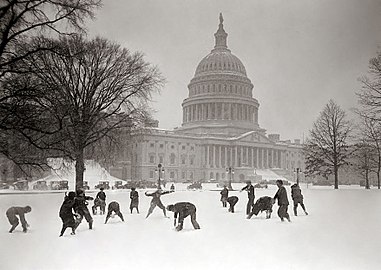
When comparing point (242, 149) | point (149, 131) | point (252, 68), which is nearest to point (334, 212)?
point (252, 68)

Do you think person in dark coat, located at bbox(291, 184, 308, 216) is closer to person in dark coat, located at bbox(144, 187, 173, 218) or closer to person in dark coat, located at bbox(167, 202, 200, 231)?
person in dark coat, located at bbox(167, 202, 200, 231)

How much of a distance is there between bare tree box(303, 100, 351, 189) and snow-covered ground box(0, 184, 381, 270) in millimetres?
817

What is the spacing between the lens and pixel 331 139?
7.87 m

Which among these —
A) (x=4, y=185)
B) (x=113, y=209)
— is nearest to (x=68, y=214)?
(x=4, y=185)

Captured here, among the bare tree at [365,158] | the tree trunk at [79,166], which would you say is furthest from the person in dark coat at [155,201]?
the bare tree at [365,158]

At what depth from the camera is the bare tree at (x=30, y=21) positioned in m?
5.97

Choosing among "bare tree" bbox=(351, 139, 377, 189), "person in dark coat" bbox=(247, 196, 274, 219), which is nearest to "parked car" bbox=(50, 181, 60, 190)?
"person in dark coat" bbox=(247, 196, 274, 219)

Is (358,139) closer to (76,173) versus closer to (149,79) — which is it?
(149,79)

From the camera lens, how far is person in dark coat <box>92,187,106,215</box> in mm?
7621

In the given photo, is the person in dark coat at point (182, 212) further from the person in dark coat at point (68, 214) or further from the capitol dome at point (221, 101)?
the capitol dome at point (221, 101)

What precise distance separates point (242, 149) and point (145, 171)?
3726 centimetres

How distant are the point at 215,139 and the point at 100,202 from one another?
28016mm

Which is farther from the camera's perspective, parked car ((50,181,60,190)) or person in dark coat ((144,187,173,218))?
person in dark coat ((144,187,173,218))

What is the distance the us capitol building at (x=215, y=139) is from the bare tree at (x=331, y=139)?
584 millimetres
